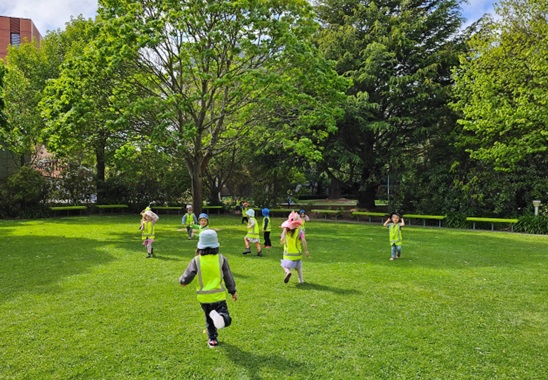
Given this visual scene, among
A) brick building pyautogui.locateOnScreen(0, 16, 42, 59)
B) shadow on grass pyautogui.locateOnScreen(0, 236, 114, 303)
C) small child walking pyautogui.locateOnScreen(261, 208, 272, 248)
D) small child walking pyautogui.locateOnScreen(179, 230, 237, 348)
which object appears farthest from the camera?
brick building pyautogui.locateOnScreen(0, 16, 42, 59)

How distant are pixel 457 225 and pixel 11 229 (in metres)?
23.8

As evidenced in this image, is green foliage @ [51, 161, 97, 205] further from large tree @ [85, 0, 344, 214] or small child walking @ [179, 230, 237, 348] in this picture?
small child walking @ [179, 230, 237, 348]

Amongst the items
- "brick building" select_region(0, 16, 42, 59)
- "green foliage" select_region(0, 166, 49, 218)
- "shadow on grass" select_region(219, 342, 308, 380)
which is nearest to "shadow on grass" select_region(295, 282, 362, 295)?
"shadow on grass" select_region(219, 342, 308, 380)

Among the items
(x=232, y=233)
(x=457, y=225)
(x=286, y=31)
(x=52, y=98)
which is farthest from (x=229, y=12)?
(x=457, y=225)

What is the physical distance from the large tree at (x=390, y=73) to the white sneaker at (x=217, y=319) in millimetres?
20638

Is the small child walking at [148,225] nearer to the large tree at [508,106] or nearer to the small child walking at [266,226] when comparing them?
the small child walking at [266,226]

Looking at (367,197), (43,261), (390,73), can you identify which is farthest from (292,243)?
(367,197)

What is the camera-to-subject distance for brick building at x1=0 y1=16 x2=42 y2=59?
1937 inches

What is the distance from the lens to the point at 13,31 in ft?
164

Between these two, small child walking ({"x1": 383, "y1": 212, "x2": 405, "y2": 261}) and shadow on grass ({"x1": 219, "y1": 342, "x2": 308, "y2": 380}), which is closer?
shadow on grass ({"x1": 219, "y1": 342, "x2": 308, "y2": 380})

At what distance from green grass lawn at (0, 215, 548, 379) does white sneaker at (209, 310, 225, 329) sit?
0.50 metres

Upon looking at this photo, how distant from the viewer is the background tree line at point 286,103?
53.9 feet

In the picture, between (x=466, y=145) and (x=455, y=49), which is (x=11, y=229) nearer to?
(x=466, y=145)

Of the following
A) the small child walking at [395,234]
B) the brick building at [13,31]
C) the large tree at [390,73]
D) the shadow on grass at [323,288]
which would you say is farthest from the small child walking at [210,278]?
the brick building at [13,31]
